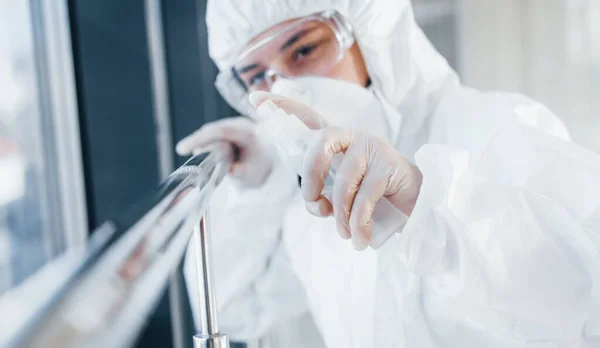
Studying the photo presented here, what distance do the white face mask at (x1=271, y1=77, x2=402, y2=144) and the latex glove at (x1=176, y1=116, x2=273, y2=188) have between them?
0.52 feet

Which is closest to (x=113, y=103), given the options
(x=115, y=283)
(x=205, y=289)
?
(x=205, y=289)

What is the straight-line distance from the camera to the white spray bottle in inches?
23.4

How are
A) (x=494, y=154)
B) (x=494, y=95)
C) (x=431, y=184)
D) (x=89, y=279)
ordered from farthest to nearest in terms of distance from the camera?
(x=494, y=95)
(x=494, y=154)
(x=431, y=184)
(x=89, y=279)

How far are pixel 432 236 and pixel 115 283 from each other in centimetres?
42

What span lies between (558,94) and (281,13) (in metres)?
2.54

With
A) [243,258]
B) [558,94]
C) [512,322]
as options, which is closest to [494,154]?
[512,322]

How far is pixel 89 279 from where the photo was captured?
25 cm

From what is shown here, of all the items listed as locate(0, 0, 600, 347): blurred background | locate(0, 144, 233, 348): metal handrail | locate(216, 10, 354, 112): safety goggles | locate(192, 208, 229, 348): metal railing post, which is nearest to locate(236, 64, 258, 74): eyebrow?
locate(216, 10, 354, 112): safety goggles

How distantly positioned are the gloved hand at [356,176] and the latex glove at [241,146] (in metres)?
0.50

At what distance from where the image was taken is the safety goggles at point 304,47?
1042 millimetres

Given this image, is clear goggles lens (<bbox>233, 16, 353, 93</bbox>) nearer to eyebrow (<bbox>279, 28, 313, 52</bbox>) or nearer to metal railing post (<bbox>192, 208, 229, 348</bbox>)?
eyebrow (<bbox>279, 28, 313, 52</bbox>)

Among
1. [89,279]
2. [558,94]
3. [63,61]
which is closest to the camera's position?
[89,279]

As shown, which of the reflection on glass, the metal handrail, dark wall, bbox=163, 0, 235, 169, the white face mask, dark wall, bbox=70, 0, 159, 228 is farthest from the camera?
dark wall, bbox=163, 0, 235, 169

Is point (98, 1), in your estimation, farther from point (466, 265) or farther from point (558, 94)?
point (558, 94)
